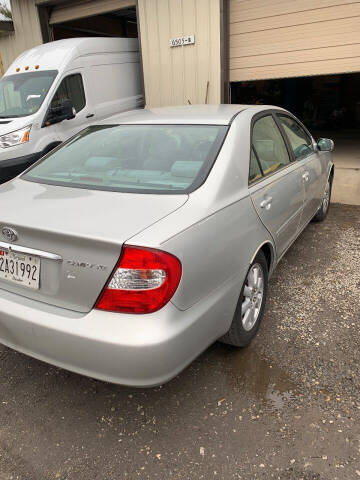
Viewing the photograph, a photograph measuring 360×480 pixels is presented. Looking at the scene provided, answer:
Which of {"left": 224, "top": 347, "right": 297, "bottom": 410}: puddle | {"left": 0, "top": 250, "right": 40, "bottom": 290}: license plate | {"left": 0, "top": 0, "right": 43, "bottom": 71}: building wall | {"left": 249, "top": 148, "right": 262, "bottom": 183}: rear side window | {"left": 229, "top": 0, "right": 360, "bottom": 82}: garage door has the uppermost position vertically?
{"left": 0, "top": 0, "right": 43, "bottom": 71}: building wall

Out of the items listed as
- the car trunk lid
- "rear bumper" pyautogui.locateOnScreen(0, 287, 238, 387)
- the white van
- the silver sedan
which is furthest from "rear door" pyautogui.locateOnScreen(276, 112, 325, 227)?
the white van

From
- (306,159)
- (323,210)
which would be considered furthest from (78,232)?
(323,210)

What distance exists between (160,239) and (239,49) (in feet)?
20.1

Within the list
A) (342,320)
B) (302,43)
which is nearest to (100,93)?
(302,43)

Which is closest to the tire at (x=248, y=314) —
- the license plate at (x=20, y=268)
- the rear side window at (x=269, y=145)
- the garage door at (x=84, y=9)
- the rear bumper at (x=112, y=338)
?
the rear bumper at (x=112, y=338)

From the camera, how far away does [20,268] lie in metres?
1.94

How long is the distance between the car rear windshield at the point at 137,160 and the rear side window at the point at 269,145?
1.27 feet

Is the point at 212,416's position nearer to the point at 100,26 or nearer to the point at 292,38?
the point at 292,38

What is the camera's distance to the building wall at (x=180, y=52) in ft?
21.9

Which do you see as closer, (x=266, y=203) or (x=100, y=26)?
(x=266, y=203)

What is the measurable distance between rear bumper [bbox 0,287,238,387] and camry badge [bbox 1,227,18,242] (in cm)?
30

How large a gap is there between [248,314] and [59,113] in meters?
5.20

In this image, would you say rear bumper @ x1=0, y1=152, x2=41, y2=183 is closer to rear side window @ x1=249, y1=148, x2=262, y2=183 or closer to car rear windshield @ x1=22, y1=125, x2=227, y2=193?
car rear windshield @ x1=22, y1=125, x2=227, y2=193

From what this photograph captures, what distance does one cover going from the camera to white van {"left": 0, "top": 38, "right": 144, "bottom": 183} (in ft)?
19.5
